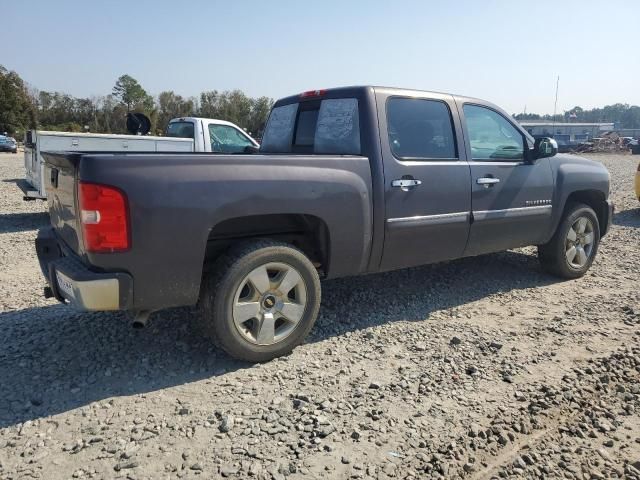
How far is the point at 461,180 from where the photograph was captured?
4531mm

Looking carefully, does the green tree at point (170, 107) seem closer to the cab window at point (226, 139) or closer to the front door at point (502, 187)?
the cab window at point (226, 139)

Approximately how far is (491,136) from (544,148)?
1.87 ft

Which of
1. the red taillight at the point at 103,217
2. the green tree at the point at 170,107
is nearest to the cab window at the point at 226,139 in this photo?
the red taillight at the point at 103,217

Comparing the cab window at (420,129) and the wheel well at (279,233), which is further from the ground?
the cab window at (420,129)

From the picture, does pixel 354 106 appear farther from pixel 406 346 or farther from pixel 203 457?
pixel 203 457

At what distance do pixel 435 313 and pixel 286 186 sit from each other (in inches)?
77.8

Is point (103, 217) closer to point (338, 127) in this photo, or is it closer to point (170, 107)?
point (338, 127)

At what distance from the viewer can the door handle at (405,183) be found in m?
4.07

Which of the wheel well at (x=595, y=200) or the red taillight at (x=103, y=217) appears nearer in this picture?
the red taillight at (x=103, y=217)

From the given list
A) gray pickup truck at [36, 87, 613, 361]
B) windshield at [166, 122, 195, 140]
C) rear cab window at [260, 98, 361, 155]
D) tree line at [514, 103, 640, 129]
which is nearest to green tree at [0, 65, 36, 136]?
Answer: windshield at [166, 122, 195, 140]

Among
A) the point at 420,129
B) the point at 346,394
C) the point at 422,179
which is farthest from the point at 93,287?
the point at 420,129

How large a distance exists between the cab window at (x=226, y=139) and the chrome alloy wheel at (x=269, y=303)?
7.23 m

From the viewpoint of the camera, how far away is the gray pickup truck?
3023 millimetres

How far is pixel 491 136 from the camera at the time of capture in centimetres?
499
